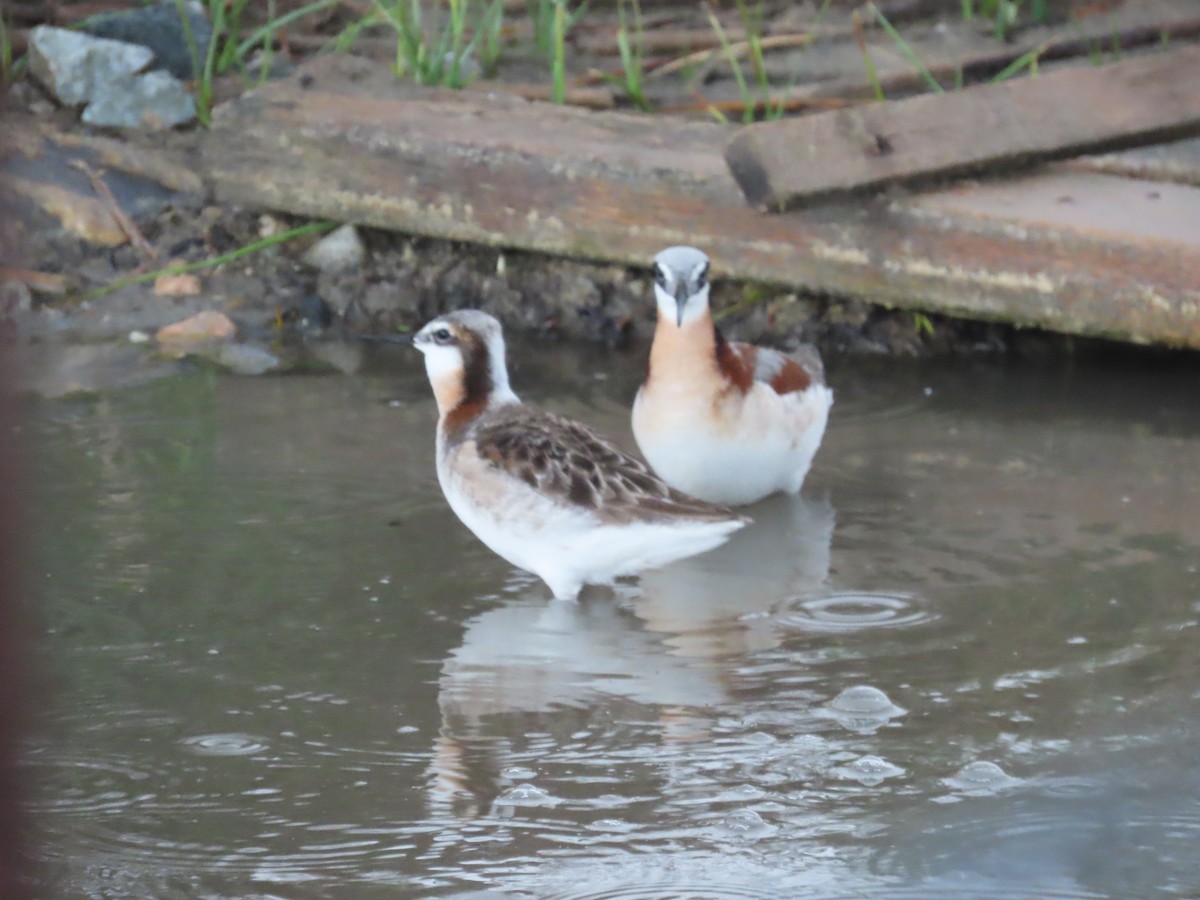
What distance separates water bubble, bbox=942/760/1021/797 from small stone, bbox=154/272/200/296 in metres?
4.82

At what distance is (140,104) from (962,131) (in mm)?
4054

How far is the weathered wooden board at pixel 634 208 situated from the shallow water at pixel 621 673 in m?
0.45

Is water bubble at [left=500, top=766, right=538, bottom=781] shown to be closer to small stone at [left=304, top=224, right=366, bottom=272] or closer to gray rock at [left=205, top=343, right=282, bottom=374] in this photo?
gray rock at [left=205, top=343, right=282, bottom=374]

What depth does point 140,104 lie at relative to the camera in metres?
8.32

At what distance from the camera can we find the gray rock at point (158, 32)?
8.56m

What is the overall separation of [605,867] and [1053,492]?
105 inches

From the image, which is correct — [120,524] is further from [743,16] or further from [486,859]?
[743,16]

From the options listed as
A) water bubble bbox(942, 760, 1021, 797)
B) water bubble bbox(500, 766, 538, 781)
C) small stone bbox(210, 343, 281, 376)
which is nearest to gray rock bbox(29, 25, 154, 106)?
small stone bbox(210, 343, 281, 376)

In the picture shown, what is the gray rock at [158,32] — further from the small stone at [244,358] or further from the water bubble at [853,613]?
the water bubble at [853,613]

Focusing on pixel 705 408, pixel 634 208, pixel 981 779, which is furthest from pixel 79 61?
pixel 981 779

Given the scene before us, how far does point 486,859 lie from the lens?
3.22 metres

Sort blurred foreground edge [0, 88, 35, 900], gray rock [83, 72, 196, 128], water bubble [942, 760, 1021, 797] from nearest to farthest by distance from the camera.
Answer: blurred foreground edge [0, 88, 35, 900] < water bubble [942, 760, 1021, 797] < gray rock [83, 72, 196, 128]

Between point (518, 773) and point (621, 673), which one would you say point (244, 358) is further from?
point (518, 773)

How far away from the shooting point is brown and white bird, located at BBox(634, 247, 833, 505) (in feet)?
17.2
